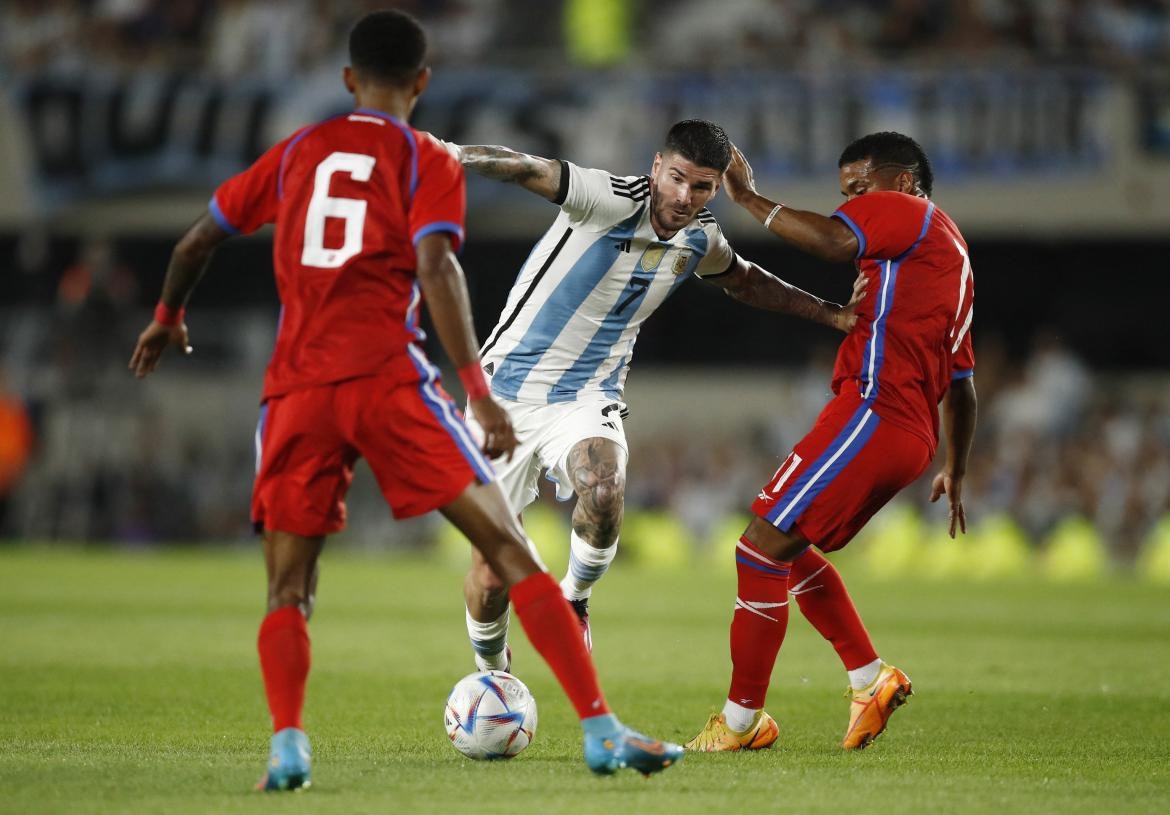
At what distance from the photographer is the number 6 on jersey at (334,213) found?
5586mm

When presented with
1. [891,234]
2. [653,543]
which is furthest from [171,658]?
[653,543]

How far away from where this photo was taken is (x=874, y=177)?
24.4ft

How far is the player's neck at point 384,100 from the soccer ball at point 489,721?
7.70ft

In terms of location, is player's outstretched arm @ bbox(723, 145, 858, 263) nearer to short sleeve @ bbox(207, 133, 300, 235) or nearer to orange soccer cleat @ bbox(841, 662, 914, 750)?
orange soccer cleat @ bbox(841, 662, 914, 750)

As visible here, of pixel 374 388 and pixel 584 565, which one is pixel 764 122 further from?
pixel 374 388

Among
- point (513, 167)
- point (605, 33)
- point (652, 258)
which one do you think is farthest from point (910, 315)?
point (605, 33)

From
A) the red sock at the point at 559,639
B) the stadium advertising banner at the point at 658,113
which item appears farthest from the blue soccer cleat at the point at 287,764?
the stadium advertising banner at the point at 658,113

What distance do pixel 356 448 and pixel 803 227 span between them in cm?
229

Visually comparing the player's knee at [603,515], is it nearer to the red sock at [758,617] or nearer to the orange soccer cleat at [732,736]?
the red sock at [758,617]

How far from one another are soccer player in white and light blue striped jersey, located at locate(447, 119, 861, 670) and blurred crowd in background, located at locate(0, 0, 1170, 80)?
15743 mm

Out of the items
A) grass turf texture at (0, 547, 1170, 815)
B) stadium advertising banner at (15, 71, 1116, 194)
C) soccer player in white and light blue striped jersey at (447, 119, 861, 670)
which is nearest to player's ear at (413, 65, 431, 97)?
soccer player in white and light blue striped jersey at (447, 119, 861, 670)

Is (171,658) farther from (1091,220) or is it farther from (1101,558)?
(1091,220)

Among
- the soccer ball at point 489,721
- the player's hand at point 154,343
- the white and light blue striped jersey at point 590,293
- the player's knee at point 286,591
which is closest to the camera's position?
the player's knee at point 286,591

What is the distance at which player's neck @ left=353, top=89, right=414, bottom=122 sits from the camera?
573cm
